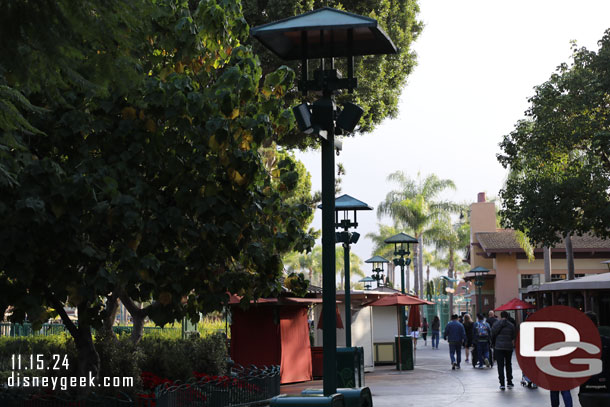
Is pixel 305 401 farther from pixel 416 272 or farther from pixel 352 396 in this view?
pixel 416 272

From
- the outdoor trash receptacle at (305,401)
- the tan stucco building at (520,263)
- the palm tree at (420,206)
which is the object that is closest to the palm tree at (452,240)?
the palm tree at (420,206)

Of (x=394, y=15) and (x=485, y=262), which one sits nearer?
(x=394, y=15)

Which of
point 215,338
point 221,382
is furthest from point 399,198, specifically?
point 221,382

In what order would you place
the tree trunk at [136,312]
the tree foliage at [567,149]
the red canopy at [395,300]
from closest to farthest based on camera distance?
the tree trunk at [136,312] → the tree foliage at [567,149] → the red canopy at [395,300]

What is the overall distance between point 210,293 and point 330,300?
3830mm

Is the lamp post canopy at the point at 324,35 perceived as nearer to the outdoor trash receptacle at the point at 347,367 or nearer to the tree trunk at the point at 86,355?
the tree trunk at the point at 86,355

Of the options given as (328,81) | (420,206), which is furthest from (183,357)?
(420,206)

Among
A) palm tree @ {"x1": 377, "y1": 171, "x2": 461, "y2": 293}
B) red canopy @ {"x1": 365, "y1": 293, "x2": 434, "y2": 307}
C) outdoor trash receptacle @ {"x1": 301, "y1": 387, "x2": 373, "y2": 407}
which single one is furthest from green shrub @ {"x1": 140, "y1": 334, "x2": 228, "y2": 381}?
palm tree @ {"x1": 377, "y1": 171, "x2": 461, "y2": 293}

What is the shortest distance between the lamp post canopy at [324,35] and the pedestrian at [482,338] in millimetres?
19910

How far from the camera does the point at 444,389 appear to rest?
2080 centimetres

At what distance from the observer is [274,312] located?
2291cm

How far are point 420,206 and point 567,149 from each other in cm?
5077

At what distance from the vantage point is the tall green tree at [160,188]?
1105 centimetres

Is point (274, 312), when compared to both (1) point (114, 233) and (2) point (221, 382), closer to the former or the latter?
(2) point (221, 382)
